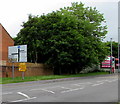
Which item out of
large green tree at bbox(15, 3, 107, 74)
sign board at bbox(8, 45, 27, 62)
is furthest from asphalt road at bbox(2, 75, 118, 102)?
large green tree at bbox(15, 3, 107, 74)

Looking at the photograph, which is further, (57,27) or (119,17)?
(57,27)

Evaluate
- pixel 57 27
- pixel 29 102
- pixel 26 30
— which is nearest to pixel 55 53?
pixel 57 27

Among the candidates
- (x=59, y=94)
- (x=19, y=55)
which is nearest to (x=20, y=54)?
(x=19, y=55)

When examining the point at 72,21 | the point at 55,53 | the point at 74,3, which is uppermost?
the point at 74,3

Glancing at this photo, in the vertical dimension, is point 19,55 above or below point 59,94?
above

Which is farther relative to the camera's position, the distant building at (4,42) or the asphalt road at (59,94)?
the distant building at (4,42)

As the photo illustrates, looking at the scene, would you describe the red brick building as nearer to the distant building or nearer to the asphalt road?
the distant building

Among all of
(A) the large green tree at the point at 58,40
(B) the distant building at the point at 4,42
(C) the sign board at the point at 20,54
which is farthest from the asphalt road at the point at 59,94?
(B) the distant building at the point at 4,42

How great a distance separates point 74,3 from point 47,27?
41.4 feet

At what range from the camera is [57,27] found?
3244cm

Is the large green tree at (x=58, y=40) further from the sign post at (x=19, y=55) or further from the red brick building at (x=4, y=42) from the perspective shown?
the sign post at (x=19, y=55)

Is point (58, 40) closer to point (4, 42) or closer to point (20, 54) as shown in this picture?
point (20, 54)

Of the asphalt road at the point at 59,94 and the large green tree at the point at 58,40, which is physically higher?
the large green tree at the point at 58,40

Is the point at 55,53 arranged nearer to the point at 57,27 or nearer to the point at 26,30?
the point at 57,27
